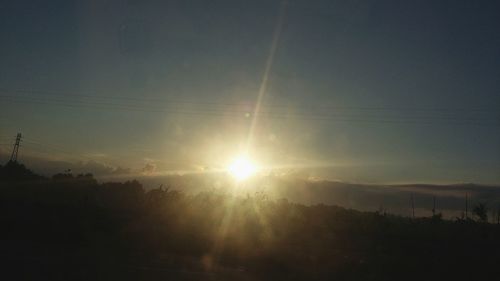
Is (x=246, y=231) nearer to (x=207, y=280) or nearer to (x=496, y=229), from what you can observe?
(x=207, y=280)

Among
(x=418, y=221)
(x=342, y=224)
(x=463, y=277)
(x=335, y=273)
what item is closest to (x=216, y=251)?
(x=335, y=273)

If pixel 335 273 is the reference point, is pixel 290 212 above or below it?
above

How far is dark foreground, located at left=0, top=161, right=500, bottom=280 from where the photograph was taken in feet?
50.4

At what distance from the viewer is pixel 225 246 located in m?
23.0

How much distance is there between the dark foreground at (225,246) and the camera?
15.4 m

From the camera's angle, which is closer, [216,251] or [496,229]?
[216,251]

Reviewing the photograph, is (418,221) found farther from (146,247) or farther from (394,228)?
(146,247)

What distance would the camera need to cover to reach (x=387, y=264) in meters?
20.2

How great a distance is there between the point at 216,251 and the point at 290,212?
20002 millimetres

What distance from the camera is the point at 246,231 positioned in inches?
1145

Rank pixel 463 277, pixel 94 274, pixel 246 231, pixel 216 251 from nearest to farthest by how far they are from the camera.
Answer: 1. pixel 94 274
2. pixel 463 277
3. pixel 216 251
4. pixel 246 231

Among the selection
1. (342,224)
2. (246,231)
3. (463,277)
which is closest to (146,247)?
(246,231)

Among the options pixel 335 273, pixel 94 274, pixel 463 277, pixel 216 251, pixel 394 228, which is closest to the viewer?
pixel 94 274

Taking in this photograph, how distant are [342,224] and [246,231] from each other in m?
12.4
